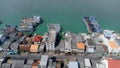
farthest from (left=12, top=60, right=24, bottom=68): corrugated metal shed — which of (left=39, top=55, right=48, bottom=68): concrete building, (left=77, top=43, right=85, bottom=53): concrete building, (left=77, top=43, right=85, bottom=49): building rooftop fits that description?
(left=77, top=43, right=85, bottom=49): building rooftop

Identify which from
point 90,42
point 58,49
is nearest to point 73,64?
point 58,49

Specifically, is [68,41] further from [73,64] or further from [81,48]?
[73,64]

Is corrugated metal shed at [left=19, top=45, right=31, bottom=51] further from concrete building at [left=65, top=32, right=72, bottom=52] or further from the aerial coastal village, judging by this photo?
concrete building at [left=65, top=32, right=72, bottom=52]

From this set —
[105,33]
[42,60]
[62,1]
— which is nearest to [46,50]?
[42,60]

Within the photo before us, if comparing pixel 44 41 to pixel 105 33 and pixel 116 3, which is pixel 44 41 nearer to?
pixel 105 33

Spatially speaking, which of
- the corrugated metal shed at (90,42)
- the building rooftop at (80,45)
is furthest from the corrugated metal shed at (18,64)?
the corrugated metal shed at (90,42)

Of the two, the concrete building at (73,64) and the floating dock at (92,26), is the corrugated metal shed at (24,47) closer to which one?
the concrete building at (73,64)
